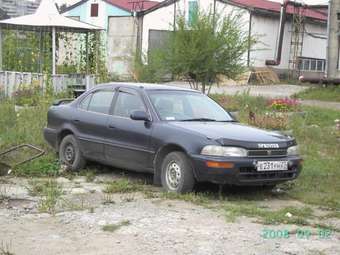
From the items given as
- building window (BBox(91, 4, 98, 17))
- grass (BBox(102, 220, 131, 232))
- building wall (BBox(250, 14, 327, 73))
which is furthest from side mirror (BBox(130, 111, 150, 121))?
building window (BBox(91, 4, 98, 17))

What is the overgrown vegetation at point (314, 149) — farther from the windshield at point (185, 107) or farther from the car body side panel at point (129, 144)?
the car body side panel at point (129, 144)

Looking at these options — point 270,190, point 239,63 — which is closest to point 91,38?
point 239,63

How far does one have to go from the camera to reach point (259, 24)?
35969 mm

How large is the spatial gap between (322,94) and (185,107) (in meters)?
18.3

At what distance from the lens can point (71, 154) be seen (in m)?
10.3

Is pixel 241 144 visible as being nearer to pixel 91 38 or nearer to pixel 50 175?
pixel 50 175

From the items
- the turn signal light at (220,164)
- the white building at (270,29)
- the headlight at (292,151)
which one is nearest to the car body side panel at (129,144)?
the turn signal light at (220,164)

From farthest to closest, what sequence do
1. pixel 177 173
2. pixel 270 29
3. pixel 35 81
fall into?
pixel 270 29 < pixel 35 81 < pixel 177 173

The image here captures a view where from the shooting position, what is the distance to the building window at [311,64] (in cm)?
3935

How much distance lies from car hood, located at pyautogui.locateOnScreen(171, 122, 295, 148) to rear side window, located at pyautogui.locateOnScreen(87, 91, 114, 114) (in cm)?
150

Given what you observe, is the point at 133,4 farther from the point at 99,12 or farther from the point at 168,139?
the point at 168,139

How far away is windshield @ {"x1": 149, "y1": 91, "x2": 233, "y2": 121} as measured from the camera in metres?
9.18

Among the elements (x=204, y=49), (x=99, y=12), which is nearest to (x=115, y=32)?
(x=99, y=12)

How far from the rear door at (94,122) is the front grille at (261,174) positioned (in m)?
2.40
